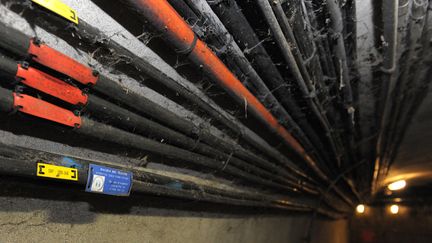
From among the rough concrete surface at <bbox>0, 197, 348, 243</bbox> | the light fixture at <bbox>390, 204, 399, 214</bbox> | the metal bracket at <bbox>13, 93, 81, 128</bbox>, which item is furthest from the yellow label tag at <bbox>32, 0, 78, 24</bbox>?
the light fixture at <bbox>390, 204, 399, 214</bbox>

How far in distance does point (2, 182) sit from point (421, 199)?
334 inches

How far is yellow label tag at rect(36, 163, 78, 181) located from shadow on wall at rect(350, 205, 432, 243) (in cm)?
829

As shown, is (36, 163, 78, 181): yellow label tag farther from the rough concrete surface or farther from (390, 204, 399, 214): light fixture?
(390, 204, 399, 214): light fixture

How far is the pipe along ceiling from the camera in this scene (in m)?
0.88

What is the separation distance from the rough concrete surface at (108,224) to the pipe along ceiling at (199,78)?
20 cm

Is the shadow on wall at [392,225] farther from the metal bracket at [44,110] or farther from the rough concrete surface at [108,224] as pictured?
the metal bracket at [44,110]

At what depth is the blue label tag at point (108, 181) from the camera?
102cm

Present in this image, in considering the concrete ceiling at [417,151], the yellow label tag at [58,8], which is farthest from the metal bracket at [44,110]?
the concrete ceiling at [417,151]

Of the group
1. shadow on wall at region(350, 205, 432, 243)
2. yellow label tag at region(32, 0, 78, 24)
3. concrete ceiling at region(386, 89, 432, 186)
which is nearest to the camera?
yellow label tag at region(32, 0, 78, 24)

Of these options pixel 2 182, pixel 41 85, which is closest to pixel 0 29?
pixel 41 85

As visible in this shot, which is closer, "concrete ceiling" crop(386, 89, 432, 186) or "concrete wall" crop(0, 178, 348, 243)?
"concrete wall" crop(0, 178, 348, 243)

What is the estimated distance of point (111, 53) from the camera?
1050 millimetres

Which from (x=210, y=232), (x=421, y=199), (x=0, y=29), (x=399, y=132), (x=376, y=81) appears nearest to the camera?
(x=0, y=29)

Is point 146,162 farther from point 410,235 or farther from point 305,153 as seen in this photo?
point 410,235
